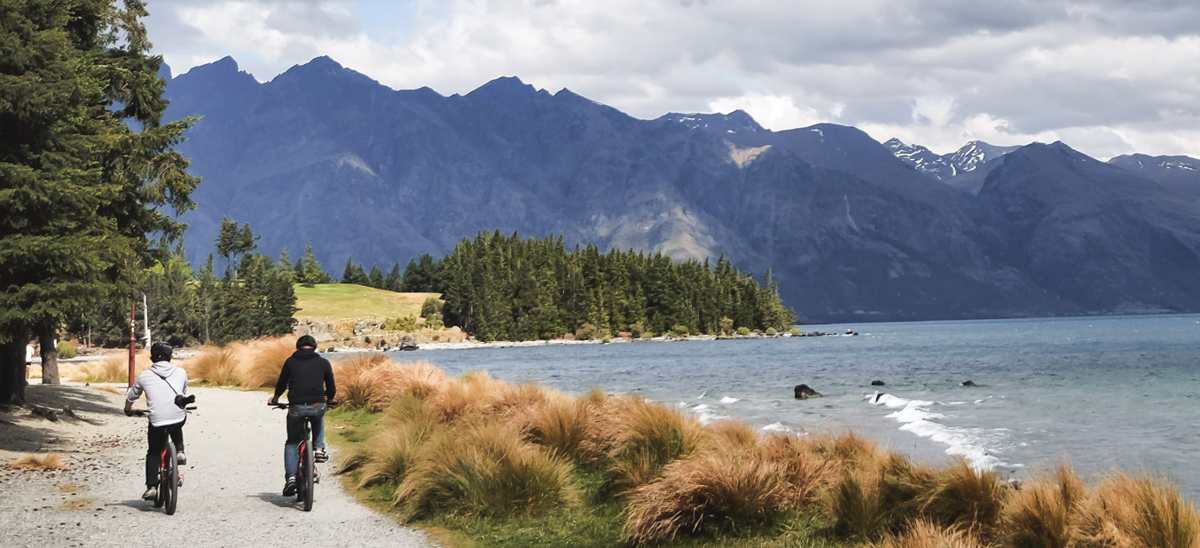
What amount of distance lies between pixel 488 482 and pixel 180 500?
4415 millimetres

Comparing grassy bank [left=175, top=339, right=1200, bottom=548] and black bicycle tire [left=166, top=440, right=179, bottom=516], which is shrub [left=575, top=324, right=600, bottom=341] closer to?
grassy bank [left=175, top=339, right=1200, bottom=548]

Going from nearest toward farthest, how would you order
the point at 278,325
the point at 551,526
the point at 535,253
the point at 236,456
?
the point at 551,526 < the point at 236,456 < the point at 278,325 < the point at 535,253

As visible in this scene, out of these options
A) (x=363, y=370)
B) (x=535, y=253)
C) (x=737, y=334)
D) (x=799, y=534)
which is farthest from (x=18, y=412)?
(x=737, y=334)

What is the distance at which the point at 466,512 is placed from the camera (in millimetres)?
11078

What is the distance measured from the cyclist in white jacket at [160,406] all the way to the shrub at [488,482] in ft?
9.74

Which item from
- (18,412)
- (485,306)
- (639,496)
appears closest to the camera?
(639,496)

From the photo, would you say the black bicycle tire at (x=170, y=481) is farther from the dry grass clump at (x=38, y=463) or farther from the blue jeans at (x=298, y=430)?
the dry grass clump at (x=38, y=463)

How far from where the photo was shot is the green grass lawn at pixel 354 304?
451 feet

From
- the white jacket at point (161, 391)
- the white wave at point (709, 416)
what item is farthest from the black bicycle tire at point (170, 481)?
the white wave at point (709, 416)

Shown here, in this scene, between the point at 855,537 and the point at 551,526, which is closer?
the point at 855,537

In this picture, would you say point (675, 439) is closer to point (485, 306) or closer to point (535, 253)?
point (485, 306)

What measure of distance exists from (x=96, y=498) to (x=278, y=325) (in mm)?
112100

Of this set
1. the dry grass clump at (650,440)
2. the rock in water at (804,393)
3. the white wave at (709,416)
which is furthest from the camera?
the rock in water at (804,393)

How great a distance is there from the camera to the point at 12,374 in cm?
2012
